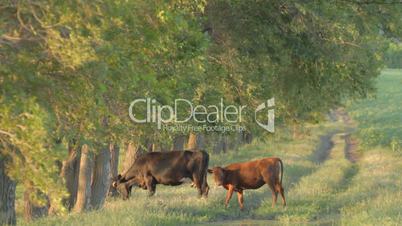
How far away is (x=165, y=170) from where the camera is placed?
27672mm

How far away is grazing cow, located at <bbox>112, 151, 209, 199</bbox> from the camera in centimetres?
2723

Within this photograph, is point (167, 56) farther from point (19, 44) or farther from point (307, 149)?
point (307, 149)

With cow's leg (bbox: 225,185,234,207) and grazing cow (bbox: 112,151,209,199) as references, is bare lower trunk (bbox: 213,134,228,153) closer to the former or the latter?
grazing cow (bbox: 112,151,209,199)

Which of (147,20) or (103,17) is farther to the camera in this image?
(147,20)

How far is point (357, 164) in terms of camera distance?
4522 cm

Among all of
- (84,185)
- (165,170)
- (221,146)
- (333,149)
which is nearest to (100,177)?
(84,185)

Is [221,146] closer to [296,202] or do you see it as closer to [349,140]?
[349,140]

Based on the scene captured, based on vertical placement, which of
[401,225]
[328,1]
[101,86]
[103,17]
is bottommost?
[401,225]

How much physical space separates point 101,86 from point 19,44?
1.30 metres

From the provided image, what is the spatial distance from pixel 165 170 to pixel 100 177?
3309 millimetres

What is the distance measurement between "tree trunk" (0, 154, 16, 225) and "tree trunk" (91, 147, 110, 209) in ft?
31.5

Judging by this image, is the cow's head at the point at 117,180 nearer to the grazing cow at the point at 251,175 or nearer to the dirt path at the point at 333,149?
the grazing cow at the point at 251,175

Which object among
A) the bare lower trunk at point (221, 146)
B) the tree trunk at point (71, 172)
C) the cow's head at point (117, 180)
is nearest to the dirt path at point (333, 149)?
the cow's head at point (117, 180)

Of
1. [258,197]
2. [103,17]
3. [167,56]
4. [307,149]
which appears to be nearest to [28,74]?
[103,17]
